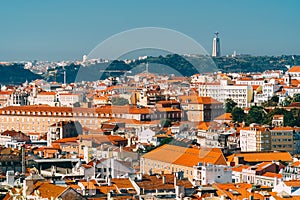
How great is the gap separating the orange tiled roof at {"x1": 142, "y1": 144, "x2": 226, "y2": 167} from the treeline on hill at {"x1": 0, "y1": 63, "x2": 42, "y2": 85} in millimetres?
62033

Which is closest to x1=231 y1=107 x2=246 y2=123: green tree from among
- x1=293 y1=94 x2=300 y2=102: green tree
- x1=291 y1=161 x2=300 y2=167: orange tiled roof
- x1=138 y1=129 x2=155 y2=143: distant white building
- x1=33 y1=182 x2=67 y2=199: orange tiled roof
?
x1=293 y1=94 x2=300 y2=102: green tree

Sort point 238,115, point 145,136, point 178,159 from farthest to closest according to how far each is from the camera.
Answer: point 238,115, point 145,136, point 178,159

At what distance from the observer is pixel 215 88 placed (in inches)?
1783

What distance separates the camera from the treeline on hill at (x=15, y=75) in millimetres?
84750

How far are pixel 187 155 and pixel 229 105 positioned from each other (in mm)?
18713

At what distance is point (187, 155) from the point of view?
A: 2148cm

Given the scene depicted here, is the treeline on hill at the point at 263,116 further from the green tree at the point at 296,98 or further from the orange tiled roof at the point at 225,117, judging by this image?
the green tree at the point at 296,98

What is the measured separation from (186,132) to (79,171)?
12.2 m

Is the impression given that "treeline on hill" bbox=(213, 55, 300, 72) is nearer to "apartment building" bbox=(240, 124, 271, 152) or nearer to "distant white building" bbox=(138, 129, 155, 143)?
"distant white building" bbox=(138, 129, 155, 143)

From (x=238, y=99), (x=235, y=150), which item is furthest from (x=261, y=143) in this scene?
(x=238, y=99)

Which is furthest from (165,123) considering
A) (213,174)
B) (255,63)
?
(255,63)

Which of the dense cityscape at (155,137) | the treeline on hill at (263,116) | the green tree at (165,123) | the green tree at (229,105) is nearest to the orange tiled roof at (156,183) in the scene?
the dense cityscape at (155,137)

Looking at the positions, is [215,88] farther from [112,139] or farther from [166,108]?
[112,139]

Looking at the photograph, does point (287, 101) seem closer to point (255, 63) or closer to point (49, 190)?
point (49, 190)
